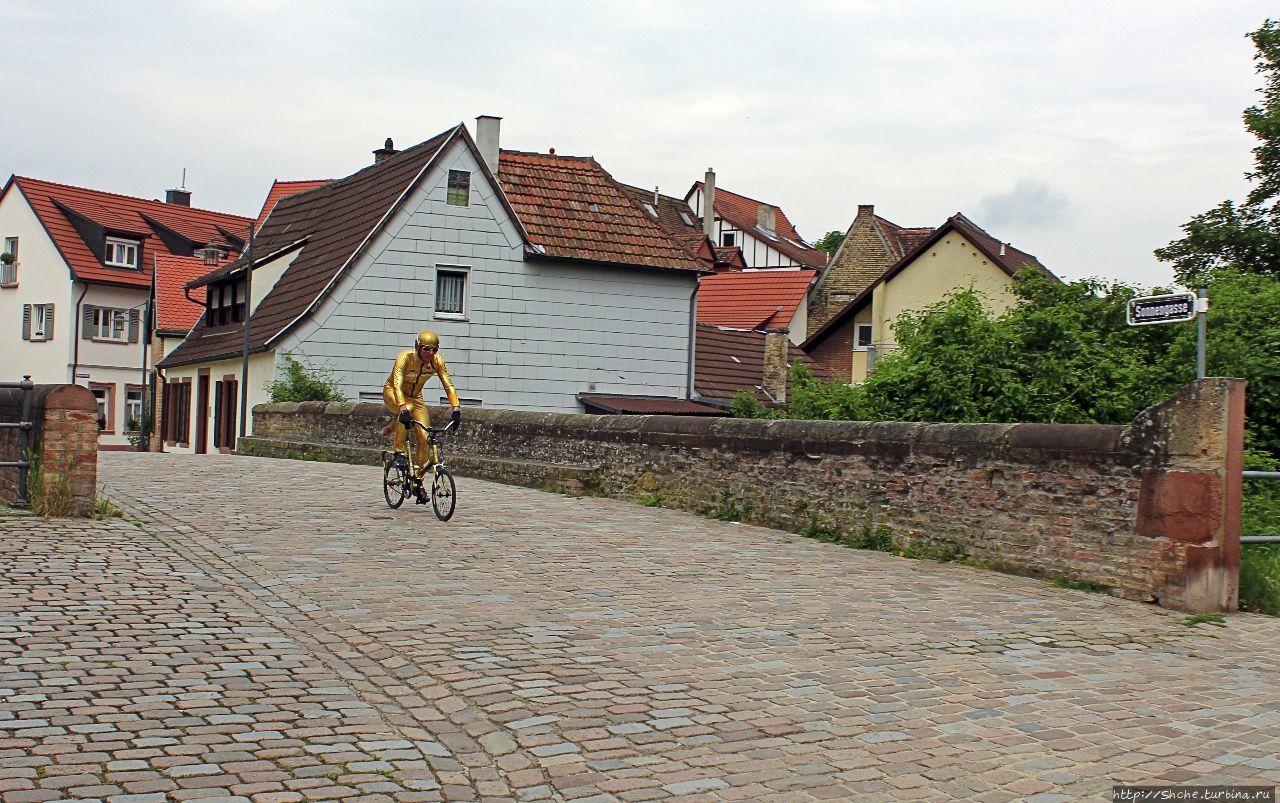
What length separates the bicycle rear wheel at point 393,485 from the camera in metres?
14.3

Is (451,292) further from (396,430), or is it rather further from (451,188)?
(396,430)

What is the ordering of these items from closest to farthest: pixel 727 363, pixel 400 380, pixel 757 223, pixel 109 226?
pixel 400 380, pixel 727 363, pixel 109 226, pixel 757 223

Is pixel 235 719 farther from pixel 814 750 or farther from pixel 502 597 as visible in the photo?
pixel 502 597

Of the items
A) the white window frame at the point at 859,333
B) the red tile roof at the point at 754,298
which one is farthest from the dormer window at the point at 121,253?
the white window frame at the point at 859,333

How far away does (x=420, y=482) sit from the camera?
14.0 meters

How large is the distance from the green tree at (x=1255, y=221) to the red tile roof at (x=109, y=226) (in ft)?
125

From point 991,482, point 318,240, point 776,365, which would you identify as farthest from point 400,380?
point 776,365

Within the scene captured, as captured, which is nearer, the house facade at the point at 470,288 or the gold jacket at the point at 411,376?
the gold jacket at the point at 411,376

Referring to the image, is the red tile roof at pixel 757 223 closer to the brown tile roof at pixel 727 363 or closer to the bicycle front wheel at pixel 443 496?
the brown tile roof at pixel 727 363

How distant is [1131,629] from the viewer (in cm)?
872

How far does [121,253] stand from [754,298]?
1061 inches

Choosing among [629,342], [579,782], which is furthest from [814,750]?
[629,342]

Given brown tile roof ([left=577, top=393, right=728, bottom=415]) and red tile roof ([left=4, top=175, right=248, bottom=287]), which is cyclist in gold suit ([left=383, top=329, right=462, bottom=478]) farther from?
red tile roof ([left=4, top=175, right=248, bottom=287])

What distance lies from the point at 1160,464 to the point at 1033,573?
59.6 inches
